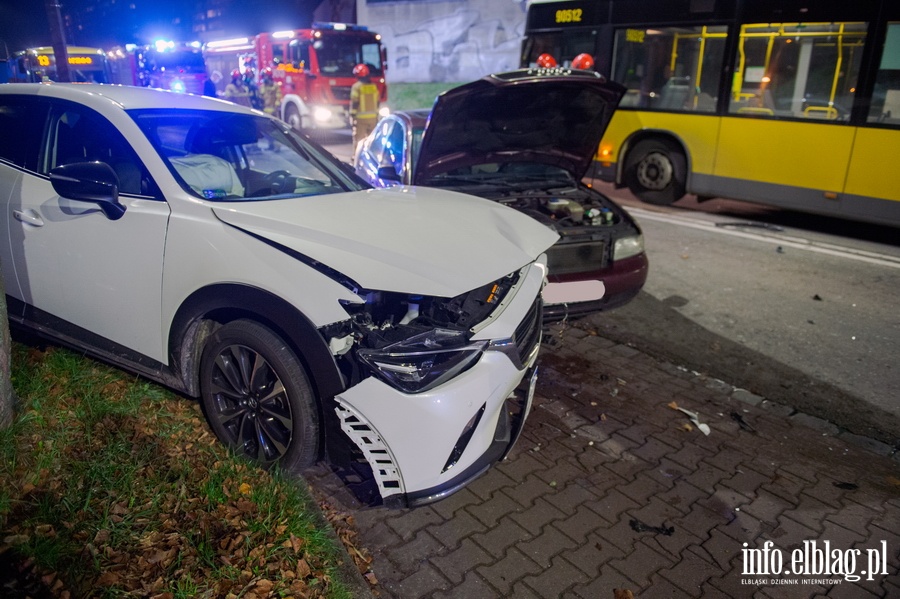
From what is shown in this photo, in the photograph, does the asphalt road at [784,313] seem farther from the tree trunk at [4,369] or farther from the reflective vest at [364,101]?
the reflective vest at [364,101]

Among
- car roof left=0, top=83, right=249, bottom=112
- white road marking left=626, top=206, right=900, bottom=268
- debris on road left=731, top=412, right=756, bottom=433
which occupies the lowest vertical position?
debris on road left=731, top=412, right=756, bottom=433

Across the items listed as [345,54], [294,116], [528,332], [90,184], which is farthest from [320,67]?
[528,332]

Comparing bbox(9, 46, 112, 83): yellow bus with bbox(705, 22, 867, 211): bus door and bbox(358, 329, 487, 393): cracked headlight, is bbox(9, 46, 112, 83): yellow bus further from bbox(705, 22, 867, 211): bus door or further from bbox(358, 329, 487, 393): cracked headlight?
bbox(358, 329, 487, 393): cracked headlight

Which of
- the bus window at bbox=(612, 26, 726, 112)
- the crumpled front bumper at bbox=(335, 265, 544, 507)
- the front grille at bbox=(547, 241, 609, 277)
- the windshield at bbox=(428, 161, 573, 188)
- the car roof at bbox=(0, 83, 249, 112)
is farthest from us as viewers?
the bus window at bbox=(612, 26, 726, 112)

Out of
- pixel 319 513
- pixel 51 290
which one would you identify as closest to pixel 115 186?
pixel 51 290

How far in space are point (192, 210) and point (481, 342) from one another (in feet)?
4.98

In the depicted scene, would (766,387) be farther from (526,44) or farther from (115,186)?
(526,44)

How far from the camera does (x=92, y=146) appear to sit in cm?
348

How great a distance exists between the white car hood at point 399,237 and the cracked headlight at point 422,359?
0.20m

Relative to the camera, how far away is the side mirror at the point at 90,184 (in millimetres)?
3062

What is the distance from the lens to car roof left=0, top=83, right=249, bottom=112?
3.45m

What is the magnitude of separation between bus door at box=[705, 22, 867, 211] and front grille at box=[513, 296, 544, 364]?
6712mm

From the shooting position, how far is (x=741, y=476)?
3385 millimetres

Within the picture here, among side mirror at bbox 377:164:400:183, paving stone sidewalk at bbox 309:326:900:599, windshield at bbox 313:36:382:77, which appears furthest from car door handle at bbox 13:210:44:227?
windshield at bbox 313:36:382:77
